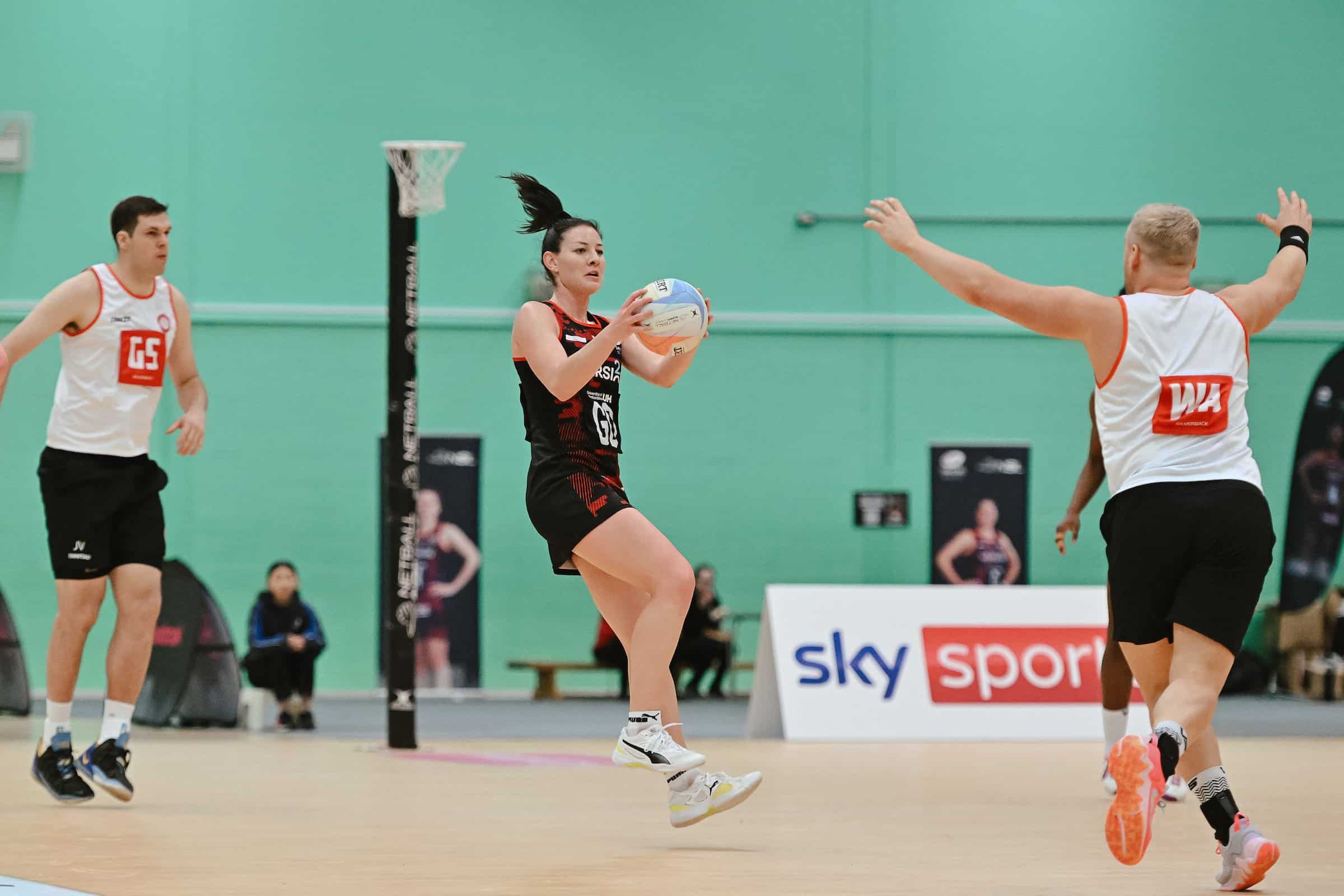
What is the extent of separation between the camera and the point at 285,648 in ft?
34.5

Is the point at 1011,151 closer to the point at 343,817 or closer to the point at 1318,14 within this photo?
the point at 1318,14

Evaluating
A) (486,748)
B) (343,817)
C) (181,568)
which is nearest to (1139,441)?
(343,817)

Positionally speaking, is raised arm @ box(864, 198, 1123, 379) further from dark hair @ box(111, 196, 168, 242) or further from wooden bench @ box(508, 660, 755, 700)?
wooden bench @ box(508, 660, 755, 700)

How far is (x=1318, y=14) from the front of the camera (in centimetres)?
1571

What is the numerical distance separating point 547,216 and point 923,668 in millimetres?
5078

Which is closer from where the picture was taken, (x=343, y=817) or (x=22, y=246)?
(x=343, y=817)

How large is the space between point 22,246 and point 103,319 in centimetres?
963

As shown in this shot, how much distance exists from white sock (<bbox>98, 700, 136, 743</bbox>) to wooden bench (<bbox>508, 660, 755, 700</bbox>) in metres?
8.65

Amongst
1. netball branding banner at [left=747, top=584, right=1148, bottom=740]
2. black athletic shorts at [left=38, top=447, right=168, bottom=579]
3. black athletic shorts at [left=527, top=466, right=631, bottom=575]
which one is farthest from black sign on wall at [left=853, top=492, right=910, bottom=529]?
black athletic shorts at [left=527, top=466, right=631, bottom=575]

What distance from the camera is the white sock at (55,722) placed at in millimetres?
5680

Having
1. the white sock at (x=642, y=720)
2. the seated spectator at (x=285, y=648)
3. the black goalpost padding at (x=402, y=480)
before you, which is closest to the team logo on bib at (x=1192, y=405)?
the white sock at (x=642, y=720)

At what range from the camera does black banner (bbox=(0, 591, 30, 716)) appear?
1120 centimetres

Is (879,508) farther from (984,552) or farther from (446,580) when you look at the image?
(446,580)

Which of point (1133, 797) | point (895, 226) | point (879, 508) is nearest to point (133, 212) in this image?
point (895, 226)
